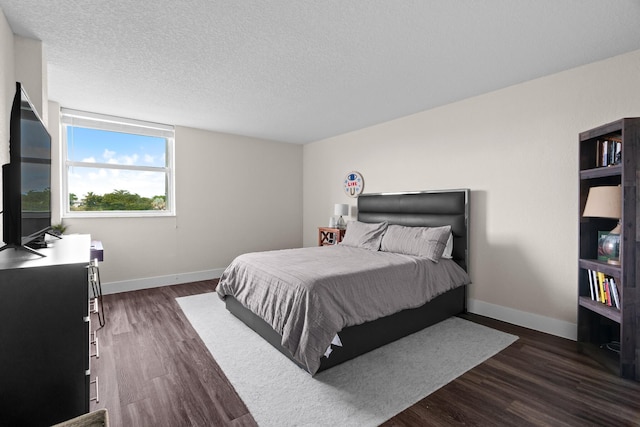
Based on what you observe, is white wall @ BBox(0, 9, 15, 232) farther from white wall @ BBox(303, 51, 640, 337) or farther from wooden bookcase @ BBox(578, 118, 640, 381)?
wooden bookcase @ BBox(578, 118, 640, 381)

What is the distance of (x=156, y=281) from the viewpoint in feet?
14.7

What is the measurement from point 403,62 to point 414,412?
2.62 m

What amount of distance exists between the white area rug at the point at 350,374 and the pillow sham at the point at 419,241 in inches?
29.8

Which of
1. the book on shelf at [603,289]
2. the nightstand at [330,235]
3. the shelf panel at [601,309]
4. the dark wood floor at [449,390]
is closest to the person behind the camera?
the dark wood floor at [449,390]

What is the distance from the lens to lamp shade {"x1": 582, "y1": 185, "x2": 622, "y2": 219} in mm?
2215

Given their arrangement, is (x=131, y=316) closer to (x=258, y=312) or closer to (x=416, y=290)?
(x=258, y=312)

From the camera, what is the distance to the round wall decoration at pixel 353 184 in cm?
479

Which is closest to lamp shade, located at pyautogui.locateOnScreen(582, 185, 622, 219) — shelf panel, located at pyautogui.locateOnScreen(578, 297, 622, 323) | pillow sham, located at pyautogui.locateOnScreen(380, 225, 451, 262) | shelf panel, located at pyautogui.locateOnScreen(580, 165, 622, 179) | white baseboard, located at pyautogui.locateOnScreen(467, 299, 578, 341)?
shelf panel, located at pyautogui.locateOnScreen(580, 165, 622, 179)

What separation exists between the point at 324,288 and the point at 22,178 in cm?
186

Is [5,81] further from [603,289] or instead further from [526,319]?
[526,319]

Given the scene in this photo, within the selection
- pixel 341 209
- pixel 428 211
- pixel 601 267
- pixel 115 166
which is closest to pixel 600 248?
pixel 601 267

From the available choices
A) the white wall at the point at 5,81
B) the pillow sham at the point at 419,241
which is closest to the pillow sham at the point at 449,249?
the pillow sham at the point at 419,241

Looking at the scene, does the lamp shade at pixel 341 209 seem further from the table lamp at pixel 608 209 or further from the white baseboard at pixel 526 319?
the table lamp at pixel 608 209

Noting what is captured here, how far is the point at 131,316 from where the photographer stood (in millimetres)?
3295
